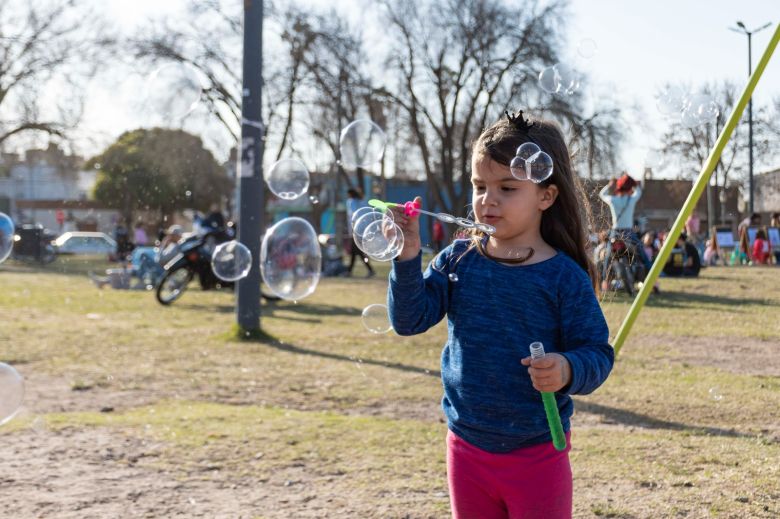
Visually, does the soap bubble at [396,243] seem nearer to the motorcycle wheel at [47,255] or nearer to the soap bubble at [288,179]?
the soap bubble at [288,179]

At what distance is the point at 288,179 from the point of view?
20.9 ft

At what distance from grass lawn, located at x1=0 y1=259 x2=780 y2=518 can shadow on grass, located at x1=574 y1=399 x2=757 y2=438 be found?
2 centimetres

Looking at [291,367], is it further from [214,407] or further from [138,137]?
[138,137]

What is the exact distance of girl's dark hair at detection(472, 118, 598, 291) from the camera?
2.46m

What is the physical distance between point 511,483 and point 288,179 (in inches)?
171

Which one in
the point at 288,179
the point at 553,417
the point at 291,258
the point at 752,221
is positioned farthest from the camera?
the point at 752,221

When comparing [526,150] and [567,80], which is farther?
[567,80]

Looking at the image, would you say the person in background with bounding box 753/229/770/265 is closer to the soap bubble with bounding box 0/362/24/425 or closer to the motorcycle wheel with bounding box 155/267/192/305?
the motorcycle wheel with bounding box 155/267/192/305

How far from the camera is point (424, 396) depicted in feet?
19.1

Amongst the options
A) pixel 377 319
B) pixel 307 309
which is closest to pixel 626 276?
pixel 307 309

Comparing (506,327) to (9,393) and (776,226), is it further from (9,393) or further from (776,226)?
(776,226)

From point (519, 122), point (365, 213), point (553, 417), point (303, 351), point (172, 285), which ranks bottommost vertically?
point (303, 351)

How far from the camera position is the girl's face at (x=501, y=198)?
94.6 inches

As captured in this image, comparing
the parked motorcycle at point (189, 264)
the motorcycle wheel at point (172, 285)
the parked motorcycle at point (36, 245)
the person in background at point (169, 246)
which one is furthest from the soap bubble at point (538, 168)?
the parked motorcycle at point (36, 245)
